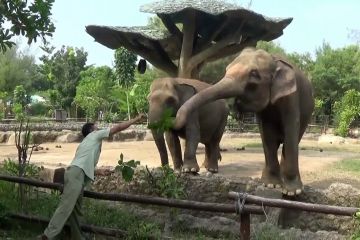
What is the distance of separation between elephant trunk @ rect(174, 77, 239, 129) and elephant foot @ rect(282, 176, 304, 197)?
1.33 metres

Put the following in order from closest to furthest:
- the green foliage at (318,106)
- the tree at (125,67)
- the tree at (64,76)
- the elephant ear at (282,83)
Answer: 1. the elephant ear at (282,83)
2. the green foliage at (318,106)
3. the tree at (125,67)
4. the tree at (64,76)

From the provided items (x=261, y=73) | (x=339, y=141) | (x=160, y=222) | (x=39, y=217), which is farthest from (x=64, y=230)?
(x=339, y=141)

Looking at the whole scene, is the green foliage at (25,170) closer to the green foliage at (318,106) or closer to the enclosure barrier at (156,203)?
the enclosure barrier at (156,203)

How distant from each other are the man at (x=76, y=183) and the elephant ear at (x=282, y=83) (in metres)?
1.65

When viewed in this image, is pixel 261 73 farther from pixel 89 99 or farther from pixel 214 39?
pixel 89 99

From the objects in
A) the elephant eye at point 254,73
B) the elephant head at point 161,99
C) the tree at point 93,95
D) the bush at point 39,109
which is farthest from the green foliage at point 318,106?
the elephant eye at point 254,73

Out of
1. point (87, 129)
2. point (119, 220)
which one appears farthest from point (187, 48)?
point (87, 129)

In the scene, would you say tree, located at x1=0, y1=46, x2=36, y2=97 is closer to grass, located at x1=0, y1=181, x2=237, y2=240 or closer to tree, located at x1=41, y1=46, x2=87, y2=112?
tree, located at x1=41, y1=46, x2=87, y2=112

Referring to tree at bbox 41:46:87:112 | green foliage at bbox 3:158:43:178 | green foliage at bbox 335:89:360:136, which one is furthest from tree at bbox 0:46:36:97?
green foliage at bbox 3:158:43:178

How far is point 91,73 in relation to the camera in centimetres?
4150

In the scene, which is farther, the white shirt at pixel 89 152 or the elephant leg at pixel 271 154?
the elephant leg at pixel 271 154

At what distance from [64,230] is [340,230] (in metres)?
3.26

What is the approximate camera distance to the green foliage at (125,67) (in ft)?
113

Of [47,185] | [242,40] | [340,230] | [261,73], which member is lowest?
[340,230]
